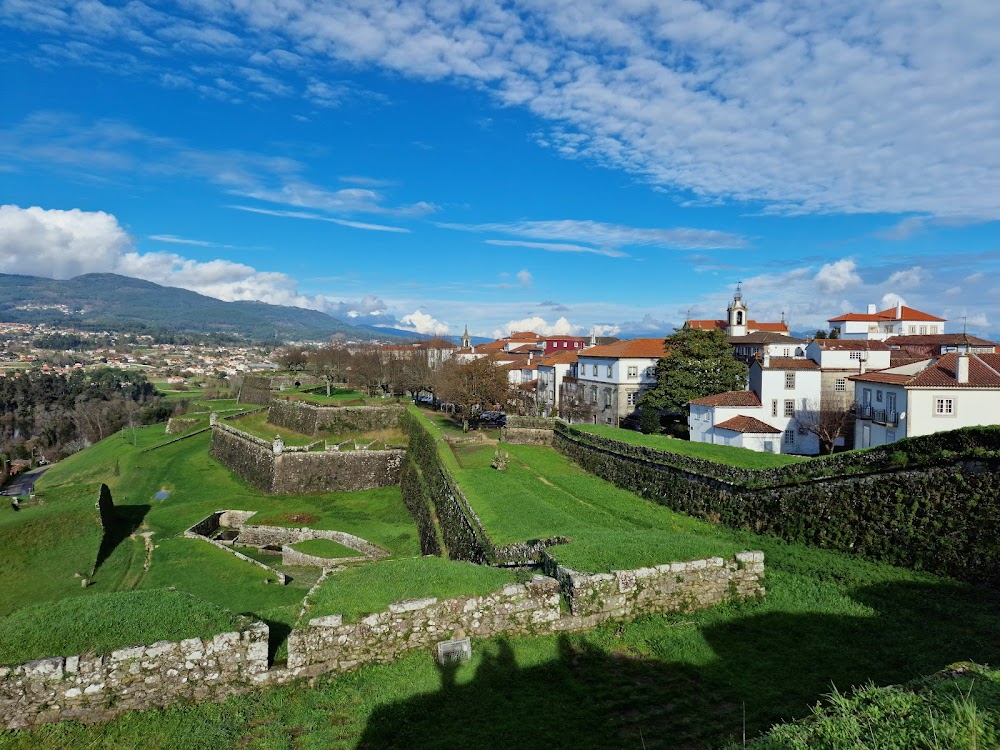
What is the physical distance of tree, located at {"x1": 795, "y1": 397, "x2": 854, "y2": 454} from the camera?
124 feet

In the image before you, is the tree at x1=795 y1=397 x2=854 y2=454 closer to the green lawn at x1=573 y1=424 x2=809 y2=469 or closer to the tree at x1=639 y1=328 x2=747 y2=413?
the tree at x1=639 y1=328 x2=747 y2=413

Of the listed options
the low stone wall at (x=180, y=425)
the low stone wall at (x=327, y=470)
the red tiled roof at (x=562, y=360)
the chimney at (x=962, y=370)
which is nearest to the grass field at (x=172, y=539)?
the low stone wall at (x=327, y=470)

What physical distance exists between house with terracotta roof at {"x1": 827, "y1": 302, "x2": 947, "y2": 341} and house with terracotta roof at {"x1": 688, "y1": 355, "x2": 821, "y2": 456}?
44.3 m

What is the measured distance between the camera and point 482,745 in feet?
22.8

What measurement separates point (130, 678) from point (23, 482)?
70.0 metres

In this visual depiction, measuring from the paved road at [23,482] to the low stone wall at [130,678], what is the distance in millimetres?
57012

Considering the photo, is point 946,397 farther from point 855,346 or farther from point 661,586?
point 661,586

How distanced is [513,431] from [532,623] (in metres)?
29.6

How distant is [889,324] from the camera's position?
74750 millimetres

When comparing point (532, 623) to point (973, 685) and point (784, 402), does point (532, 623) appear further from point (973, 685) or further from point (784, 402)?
point (784, 402)

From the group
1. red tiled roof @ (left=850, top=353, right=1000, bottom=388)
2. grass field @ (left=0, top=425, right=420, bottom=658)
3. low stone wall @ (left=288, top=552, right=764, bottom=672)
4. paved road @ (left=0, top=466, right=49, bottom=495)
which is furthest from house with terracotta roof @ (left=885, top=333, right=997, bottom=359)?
paved road @ (left=0, top=466, right=49, bottom=495)

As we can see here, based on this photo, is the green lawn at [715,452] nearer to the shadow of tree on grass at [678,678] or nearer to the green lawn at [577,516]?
the green lawn at [577,516]

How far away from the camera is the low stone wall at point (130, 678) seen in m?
7.15

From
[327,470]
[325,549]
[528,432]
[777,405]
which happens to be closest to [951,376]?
Result: [777,405]
